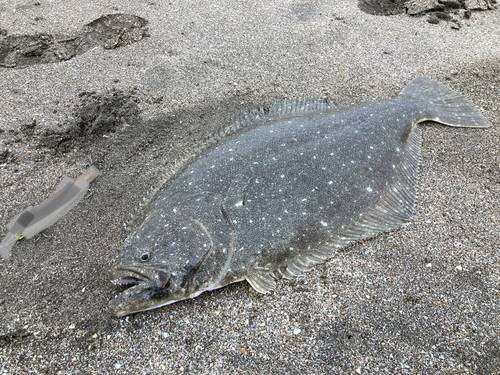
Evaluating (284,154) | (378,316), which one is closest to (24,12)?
(284,154)

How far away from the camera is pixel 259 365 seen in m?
2.16

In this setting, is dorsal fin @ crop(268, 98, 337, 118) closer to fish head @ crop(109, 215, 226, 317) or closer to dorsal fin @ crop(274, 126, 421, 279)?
dorsal fin @ crop(274, 126, 421, 279)

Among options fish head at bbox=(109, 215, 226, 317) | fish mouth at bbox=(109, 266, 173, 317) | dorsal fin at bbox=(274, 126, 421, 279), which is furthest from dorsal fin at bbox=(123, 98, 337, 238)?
dorsal fin at bbox=(274, 126, 421, 279)

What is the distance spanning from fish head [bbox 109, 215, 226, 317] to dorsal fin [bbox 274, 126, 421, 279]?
0.64 meters

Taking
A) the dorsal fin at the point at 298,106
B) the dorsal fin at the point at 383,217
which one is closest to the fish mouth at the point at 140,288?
the dorsal fin at the point at 383,217

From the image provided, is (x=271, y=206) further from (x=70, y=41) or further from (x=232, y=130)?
(x=70, y=41)

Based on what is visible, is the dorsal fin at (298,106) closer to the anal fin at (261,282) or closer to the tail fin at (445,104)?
the tail fin at (445,104)

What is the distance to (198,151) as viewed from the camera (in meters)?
3.09

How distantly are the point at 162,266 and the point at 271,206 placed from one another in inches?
37.6

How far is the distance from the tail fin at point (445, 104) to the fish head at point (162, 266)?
116 inches

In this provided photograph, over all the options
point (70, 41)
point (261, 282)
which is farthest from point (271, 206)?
point (70, 41)

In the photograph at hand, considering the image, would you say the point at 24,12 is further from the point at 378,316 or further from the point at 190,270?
the point at 378,316

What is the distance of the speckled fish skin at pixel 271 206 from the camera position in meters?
2.35

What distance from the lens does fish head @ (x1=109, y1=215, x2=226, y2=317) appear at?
2242 millimetres
